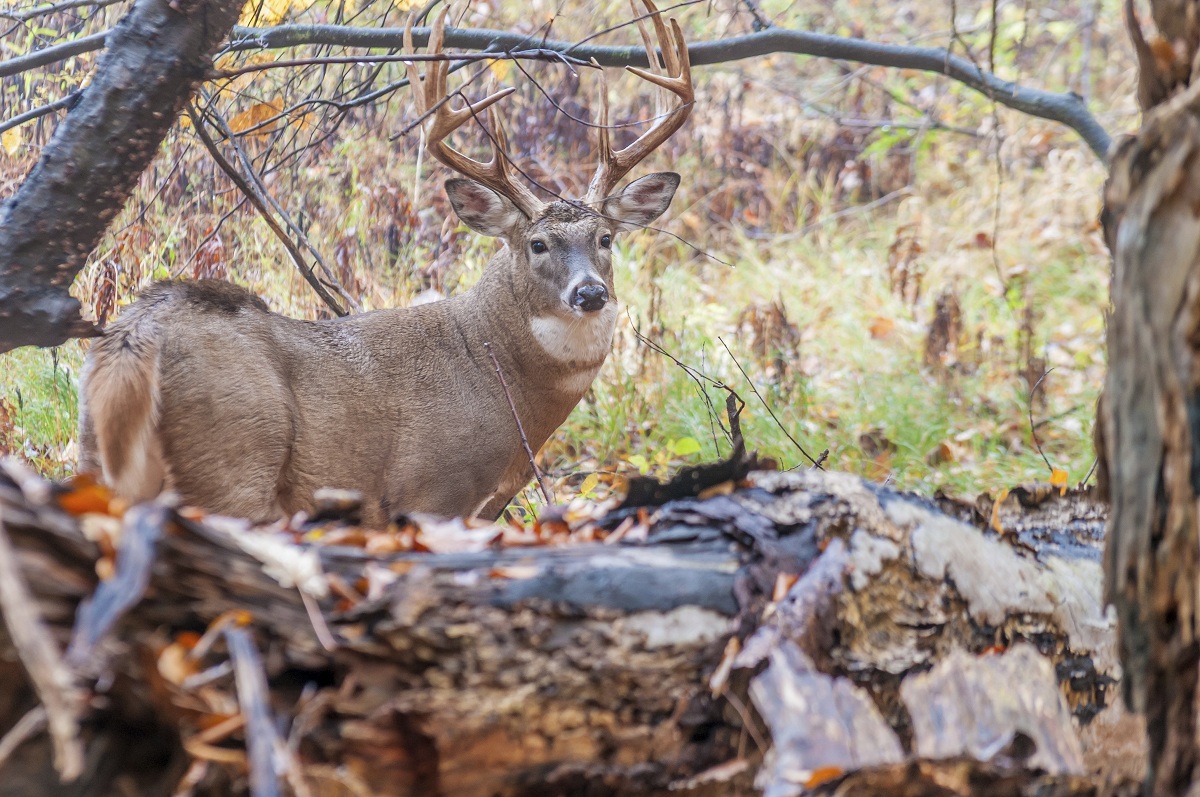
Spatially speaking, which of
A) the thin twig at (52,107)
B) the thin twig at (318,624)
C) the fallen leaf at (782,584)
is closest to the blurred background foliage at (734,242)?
the thin twig at (52,107)

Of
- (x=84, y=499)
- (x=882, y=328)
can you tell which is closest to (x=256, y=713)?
(x=84, y=499)

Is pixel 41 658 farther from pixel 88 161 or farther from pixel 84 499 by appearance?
pixel 88 161

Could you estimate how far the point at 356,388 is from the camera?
475 centimetres

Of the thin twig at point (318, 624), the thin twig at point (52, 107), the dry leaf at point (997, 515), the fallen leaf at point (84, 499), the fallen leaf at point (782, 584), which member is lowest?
the dry leaf at point (997, 515)

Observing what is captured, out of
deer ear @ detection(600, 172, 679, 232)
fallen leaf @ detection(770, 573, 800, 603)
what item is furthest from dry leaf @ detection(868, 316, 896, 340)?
fallen leaf @ detection(770, 573, 800, 603)

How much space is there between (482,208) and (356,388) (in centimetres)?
118

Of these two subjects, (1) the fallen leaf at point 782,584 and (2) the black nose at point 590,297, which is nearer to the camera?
(1) the fallen leaf at point 782,584

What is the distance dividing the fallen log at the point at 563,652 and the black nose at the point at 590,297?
9.57ft

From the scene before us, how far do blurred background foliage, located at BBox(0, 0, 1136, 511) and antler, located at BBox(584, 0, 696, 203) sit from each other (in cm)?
44

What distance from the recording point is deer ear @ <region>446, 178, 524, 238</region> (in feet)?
17.3

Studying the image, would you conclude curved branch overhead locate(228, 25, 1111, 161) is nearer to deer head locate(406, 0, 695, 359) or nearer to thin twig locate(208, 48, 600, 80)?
deer head locate(406, 0, 695, 359)

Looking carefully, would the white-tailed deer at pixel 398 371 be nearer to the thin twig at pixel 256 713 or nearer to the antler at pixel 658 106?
the antler at pixel 658 106

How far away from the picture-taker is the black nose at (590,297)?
5.06 m

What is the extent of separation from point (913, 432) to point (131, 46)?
14.5 feet
